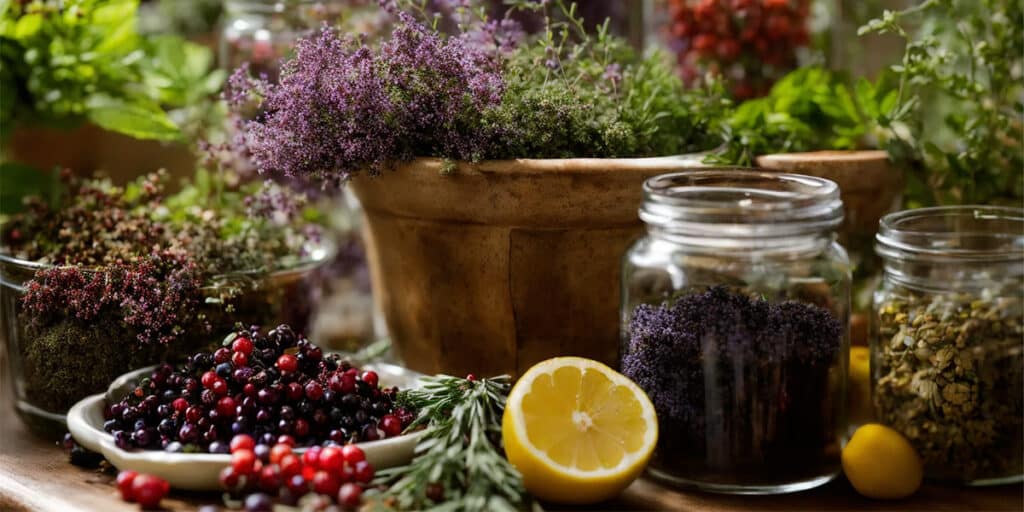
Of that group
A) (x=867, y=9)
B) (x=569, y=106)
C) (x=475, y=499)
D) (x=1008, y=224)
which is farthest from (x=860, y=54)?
(x=475, y=499)

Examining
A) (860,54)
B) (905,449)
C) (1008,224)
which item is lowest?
(905,449)

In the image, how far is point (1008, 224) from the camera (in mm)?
1035

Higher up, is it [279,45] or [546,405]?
[279,45]

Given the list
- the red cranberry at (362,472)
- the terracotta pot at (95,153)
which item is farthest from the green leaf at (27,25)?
the red cranberry at (362,472)

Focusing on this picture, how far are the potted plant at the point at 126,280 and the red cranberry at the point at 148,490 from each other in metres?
0.19

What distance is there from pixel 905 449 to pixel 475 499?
0.41 meters

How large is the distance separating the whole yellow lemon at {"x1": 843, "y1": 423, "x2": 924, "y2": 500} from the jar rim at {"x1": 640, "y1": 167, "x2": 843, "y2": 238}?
0.20m

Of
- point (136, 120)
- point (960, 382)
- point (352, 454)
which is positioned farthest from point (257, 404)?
point (960, 382)

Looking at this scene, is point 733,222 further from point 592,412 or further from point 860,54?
point 860,54

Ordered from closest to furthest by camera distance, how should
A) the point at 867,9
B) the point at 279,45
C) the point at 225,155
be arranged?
1. the point at 225,155
2. the point at 279,45
3. the point at 867,9

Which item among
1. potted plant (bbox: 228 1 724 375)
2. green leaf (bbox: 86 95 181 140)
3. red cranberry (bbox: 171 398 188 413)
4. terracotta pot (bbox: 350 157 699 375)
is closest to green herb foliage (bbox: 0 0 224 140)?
green leaf (bbox: 86 95 181 140)

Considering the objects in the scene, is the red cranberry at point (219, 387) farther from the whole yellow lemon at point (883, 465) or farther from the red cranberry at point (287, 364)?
the whole yellow lemon at point (883, 465)

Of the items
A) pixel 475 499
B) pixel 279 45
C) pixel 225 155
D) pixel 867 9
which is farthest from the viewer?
pixel 867 9

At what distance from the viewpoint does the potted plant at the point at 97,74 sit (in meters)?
1.31
